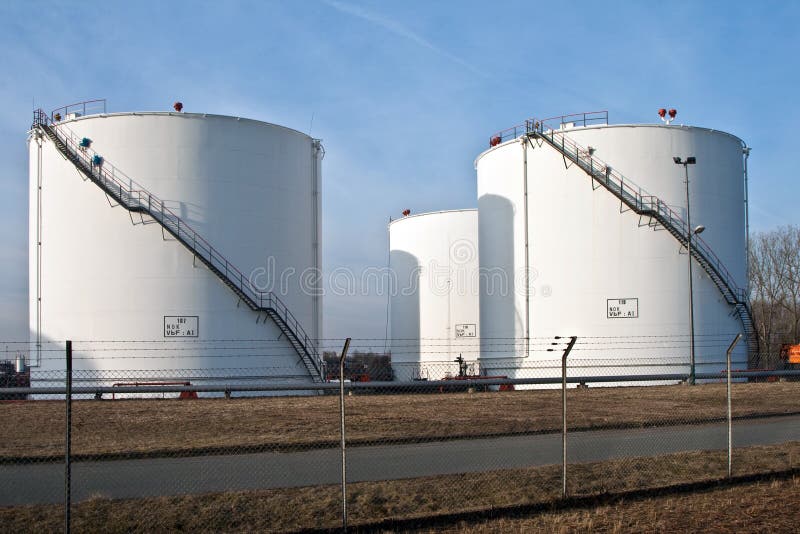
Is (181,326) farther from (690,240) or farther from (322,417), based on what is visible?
(690,240)

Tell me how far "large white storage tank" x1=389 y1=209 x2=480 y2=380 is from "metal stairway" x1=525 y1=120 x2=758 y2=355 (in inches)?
557

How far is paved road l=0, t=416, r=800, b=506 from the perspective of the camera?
10.7 metres

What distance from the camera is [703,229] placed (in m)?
32.6

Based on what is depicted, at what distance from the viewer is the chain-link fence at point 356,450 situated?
948 cm

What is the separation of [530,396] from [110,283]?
14.7m

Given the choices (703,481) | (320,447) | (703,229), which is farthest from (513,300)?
(703,481)

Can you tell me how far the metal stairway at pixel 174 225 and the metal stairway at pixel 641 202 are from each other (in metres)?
13.0

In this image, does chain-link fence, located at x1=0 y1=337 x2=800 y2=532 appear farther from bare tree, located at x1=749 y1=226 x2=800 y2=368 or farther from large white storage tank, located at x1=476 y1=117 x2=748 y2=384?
bare tree, located at x1=749 y1=226 x2=800 y2=368

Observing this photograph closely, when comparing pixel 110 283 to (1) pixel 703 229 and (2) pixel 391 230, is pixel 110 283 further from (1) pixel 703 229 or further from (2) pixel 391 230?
(2) pixel 391 230

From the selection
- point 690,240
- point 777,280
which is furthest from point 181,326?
point 777,280

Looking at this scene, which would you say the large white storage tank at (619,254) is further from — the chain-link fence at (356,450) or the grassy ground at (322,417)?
the grassy ground at (322,417)

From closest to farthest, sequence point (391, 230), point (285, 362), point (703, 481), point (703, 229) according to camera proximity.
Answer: point (703, 481)
point (285, 362)
point (703, 229)
point (391, 230)

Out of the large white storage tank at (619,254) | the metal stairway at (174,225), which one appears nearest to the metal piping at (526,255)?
the large white storage tank at (619,254)

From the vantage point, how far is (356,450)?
1416 cm
